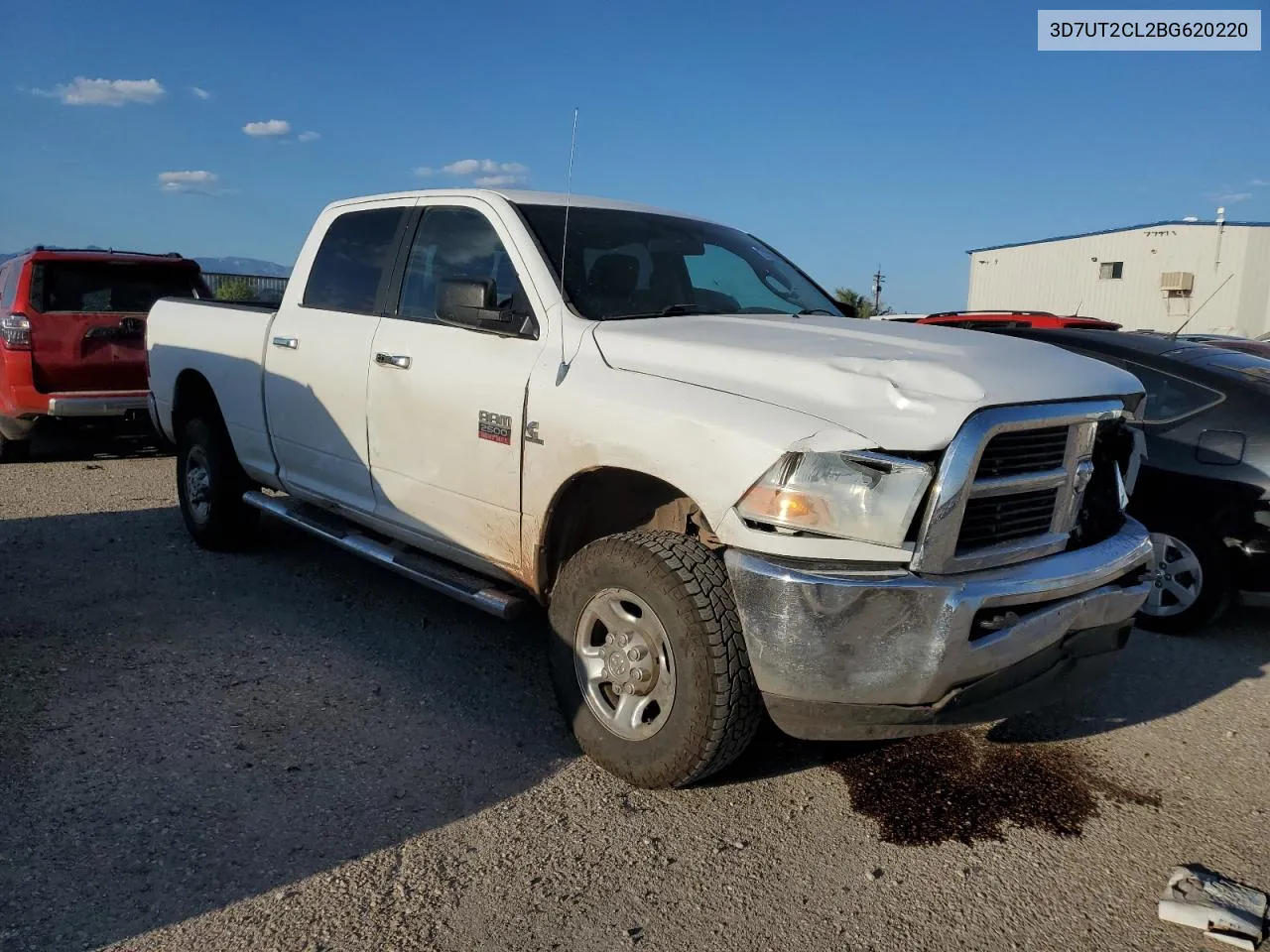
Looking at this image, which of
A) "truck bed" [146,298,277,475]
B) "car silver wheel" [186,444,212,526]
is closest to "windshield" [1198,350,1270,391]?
"truck bed" [146,298,277,475]

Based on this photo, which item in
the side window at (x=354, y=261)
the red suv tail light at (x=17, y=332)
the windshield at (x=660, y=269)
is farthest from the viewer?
the red suv tail light at (x=17, y=332)

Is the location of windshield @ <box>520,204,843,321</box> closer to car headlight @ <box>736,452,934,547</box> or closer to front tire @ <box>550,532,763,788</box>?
front tire @ <box>550,532,763,788</box>

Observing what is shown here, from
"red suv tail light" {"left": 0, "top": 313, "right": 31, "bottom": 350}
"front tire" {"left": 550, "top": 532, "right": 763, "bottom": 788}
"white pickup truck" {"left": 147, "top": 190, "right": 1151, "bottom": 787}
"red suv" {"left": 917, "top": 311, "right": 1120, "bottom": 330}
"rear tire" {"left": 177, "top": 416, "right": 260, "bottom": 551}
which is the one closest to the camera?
"white pickup truck" {"left": 147, "top": 190, "right": 1151, "bottom": 787}

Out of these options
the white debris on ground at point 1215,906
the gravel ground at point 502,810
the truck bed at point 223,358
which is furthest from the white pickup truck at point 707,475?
the truck bed at point 223,358

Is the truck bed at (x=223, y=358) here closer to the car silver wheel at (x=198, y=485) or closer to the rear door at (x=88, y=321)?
the car silver wheel at (x=198, y=485)

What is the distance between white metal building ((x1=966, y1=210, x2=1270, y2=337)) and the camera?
32.4 meters

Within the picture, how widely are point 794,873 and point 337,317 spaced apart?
11.2 feet

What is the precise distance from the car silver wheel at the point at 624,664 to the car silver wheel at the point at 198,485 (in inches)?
140

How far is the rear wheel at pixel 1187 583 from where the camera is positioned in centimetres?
502

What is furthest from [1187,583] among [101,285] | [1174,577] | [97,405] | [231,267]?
[231,267]

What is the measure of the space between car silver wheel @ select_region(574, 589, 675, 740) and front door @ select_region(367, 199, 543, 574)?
1.85ft

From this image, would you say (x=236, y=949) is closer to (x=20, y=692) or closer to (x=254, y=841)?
(x=254, y=841)

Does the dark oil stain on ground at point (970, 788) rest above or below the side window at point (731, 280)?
below

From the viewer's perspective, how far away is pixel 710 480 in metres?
2.99
